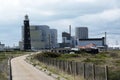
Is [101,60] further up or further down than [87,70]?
further down

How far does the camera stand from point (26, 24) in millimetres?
195250

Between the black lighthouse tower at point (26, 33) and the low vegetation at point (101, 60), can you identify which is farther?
the black lighthouse tower at point (26, 33)

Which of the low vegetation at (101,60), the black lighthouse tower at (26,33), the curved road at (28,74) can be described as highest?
the black lighthouse tower at (26,33)

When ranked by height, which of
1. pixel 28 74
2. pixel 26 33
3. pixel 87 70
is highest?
pixel 26 33

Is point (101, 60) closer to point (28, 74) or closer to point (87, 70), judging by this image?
point (28, 74)

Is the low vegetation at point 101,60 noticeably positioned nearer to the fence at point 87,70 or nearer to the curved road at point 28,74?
the fence at point 87,70

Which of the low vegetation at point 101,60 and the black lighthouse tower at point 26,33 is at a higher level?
the black lighthouse tower at point 26,33

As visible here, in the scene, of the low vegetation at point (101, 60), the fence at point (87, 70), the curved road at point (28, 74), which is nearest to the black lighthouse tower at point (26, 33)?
the low vegetation at point (101, 60)

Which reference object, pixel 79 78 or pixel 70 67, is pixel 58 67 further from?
pixel 79 78

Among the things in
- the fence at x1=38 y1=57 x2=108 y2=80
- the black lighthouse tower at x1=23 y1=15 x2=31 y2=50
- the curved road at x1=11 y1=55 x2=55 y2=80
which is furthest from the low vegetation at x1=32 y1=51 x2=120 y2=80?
the black lighthouse tower at x1=23 y1=15 x2=31 y2=50

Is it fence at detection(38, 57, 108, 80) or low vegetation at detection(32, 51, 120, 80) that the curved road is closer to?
fence at detection(38, 57, 108, 80)

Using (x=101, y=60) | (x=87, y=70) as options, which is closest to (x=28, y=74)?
(x=87, y=70)

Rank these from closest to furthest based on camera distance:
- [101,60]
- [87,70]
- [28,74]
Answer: [87,70], [28,74], [101,60]

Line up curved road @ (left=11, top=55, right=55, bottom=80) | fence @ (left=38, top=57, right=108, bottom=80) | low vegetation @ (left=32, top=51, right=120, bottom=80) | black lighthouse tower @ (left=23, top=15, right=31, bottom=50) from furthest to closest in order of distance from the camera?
black lighthouse tower @ (left=23, top=15, right=31, bottom=50)
curved road @ (left=11, top=55, right=55, bottom=80)
low vegetation @ (left=32, top=51, right=120, bottom=80)
fence @ (left=38, top=57, right=108, bottom=80)
